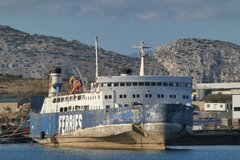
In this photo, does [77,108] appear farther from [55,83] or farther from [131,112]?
[55,83]

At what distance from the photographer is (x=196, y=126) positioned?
133 metres

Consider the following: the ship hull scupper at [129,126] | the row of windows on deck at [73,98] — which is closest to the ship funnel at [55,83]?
the row of windows on deck at [73,98]

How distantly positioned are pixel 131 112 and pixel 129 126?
122cm

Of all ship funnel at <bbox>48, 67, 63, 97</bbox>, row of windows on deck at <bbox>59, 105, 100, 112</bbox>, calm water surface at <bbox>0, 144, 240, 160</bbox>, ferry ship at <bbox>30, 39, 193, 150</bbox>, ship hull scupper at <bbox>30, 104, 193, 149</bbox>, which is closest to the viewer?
calm water surface at <bbox>0, 144, 240, 160</bbox>

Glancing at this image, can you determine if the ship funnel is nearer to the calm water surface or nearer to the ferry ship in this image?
the ferry ship

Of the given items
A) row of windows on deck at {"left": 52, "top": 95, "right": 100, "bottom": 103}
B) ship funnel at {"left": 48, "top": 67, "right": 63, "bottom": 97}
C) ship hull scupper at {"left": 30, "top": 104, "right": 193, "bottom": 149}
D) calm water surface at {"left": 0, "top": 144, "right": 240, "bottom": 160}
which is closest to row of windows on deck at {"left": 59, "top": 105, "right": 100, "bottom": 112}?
ship hull scupper at {"left": 30, "top": 104, "right": 193, "bottom": 149}

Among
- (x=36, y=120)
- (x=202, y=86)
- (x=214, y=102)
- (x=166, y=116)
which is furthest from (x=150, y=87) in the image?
(x=202, y=86)

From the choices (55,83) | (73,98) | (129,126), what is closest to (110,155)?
(129,126)

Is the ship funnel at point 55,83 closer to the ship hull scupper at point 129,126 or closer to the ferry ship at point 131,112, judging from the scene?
the ferry ship at point 131,112

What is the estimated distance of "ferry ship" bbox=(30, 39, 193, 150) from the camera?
86.9 m

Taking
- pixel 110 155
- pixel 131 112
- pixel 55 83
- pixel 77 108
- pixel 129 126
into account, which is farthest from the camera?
pixel 55 83

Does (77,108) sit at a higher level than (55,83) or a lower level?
lower

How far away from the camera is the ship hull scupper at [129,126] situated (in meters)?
86.6

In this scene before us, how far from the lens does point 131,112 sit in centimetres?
8769
